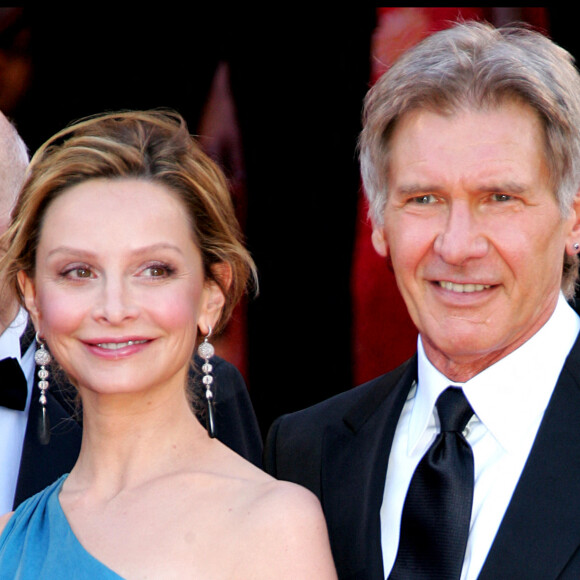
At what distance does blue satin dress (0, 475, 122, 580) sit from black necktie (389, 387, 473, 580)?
59cm

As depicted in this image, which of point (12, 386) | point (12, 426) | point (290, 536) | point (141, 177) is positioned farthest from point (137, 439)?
point (12, 426)

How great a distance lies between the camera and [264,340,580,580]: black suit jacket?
208 centimetres

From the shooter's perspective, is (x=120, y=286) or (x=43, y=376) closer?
(x=120, y=286)

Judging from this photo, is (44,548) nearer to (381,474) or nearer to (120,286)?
(120,286)

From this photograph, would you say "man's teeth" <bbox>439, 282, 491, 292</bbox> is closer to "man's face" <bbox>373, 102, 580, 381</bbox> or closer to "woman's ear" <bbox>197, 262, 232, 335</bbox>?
"man's face" <bbox>373, 102, 580, 381</bbox>

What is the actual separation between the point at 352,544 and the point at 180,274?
2.22 feet

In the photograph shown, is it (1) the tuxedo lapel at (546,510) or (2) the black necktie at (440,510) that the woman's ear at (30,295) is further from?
(1) the tuxedo lapel at (546,510)

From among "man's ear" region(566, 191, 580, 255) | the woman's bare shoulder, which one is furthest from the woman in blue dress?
"man's ear" region(566, 191, 580, 255)

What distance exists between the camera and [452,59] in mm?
2420

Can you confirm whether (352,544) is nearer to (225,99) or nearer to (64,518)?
(64,518)

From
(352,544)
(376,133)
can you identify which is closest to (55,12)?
(376,133)

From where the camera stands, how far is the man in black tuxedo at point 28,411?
2.88m

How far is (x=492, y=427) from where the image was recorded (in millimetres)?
2281

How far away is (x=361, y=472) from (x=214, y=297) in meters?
0.50
